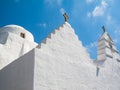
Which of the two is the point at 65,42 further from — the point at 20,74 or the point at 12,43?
the point at 12,43

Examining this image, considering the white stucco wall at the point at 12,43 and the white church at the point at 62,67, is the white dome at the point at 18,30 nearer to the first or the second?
the white stucco wall at the point at 12,43

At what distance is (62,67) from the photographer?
10.3m

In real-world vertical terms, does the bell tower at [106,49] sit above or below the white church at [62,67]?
above

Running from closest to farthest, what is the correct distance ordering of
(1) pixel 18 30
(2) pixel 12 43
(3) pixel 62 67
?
(3) pixel 62 67
(2) pixel 12 43
(1) pixel 18 30

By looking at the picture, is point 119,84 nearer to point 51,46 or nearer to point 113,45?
point 113,45

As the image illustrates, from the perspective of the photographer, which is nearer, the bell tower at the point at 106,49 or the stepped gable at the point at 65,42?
the stepped gable at the point at 65,42

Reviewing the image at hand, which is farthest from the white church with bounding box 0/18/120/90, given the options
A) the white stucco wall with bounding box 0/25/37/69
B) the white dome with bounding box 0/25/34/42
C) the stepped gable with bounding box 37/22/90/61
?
the white dome with bounding box 0/25/34/42

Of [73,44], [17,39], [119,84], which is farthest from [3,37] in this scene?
[119,84]

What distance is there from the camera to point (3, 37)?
60.0ft

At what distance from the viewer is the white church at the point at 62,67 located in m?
9.26

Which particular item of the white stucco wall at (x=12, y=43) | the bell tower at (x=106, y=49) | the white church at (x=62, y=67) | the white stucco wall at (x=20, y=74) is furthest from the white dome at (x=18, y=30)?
the white stucco wall at (x=20, y=74)

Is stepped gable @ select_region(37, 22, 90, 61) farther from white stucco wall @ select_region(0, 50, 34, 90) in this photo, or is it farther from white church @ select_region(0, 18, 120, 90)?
white stucco wall @ select_region(0, 50, 34, 90)

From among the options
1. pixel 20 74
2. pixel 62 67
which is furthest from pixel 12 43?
pixel 62 67

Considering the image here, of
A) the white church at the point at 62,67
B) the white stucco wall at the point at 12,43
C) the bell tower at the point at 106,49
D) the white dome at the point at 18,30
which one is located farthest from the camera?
A: the white dome at the point at 18,30
